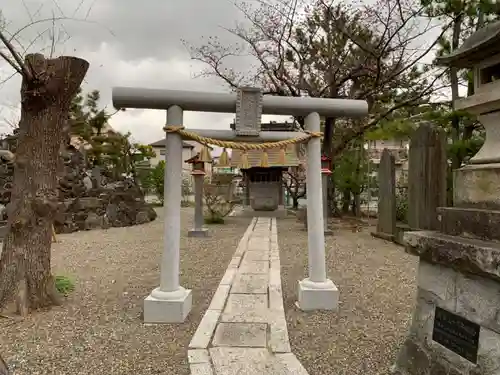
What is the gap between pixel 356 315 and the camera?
372 cm

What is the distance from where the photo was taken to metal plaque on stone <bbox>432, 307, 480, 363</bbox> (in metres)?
1.92

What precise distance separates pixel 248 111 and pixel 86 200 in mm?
8632

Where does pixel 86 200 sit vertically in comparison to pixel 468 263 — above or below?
above

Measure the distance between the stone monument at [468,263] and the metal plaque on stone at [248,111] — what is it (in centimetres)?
177

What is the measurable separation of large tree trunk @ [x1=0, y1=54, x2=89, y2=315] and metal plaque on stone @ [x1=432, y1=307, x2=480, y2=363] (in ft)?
11.6

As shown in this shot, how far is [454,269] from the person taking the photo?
6.75 ft

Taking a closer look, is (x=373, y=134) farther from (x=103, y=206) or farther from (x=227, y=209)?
(x=103, y=206)

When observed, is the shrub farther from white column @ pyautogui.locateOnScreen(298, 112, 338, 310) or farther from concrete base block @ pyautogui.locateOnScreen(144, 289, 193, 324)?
concrete base block @ pyautogui.locateOnScreen(144, 289, 193, 324)

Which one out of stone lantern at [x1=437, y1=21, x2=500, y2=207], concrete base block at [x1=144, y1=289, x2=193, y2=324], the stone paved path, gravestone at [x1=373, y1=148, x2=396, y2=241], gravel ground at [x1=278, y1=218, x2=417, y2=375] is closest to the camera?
stone lantern at [x1=437, y1=21, x2=500, y2=207]

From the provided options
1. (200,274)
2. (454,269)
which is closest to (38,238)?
(200,274)

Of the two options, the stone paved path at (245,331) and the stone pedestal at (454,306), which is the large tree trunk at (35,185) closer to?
the stone paved path at (245,331)

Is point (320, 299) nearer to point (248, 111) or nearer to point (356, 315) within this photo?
point (356, 315)

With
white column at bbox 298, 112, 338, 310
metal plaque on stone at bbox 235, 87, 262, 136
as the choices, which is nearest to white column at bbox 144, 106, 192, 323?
metal plaque on stone at bbox 235, 87, 262, 136

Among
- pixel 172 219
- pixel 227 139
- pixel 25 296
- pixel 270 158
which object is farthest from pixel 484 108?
pixel 270 158
